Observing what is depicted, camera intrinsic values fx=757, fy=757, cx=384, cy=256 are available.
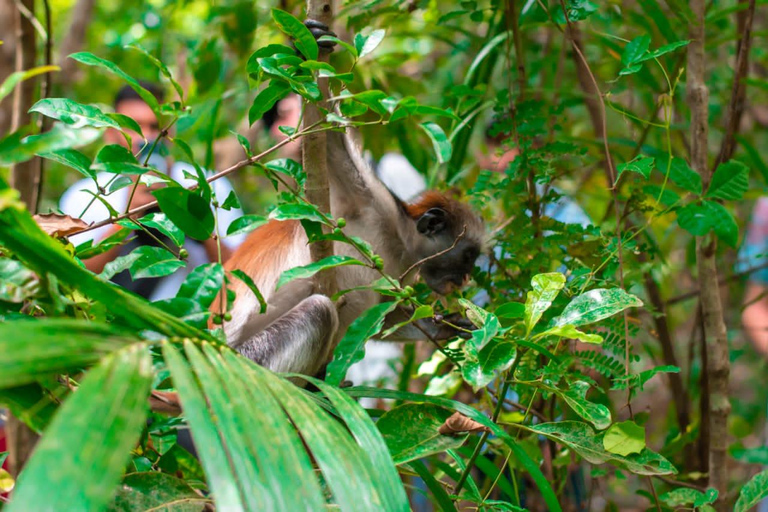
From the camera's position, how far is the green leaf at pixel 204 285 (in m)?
1.39

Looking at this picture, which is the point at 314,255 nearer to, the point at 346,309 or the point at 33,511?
the point at 346,309

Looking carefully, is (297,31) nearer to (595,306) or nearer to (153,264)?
(153,264)

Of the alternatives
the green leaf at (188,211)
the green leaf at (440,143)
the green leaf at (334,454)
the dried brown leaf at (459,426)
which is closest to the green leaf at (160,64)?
the green leaf at (188,211)

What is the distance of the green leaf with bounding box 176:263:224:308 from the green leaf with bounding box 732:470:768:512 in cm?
138

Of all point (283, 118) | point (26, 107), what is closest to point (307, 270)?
point (26, 107)

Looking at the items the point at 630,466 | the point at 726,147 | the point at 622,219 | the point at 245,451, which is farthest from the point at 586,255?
the point at 245,451

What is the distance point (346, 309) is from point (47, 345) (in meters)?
2.49

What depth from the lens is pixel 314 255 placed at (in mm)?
2176

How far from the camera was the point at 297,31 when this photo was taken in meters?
1.67

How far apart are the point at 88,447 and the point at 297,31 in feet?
3.64

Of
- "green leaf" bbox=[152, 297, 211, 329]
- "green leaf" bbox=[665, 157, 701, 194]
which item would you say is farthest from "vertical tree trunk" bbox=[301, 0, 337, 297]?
"green leaf" bbox=[665, 157, 701, 194]

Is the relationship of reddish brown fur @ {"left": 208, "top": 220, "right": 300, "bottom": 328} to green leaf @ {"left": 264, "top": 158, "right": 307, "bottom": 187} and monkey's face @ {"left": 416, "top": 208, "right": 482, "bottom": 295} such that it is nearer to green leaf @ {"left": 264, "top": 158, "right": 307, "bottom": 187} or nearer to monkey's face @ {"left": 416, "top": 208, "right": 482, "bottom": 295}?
monkey's face @ {"left": 416, "top": 208, "right": 482, "bottom": 295}

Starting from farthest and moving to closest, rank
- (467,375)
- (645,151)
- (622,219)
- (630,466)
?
(645,151), (622,219), (630,466), (467,375)

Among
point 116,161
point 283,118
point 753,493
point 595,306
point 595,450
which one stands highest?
point 283,118
